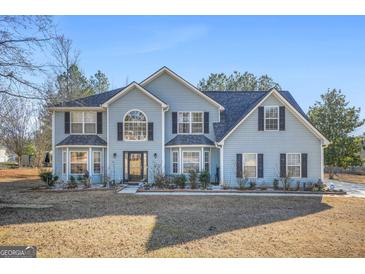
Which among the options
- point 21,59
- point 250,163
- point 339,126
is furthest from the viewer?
point 339,126

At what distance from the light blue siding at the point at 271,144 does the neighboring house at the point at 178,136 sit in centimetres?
5

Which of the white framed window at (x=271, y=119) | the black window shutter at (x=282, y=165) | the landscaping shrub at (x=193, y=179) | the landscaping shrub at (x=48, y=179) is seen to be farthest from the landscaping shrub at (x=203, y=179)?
the landscaping shrub at (x=48, y=179)

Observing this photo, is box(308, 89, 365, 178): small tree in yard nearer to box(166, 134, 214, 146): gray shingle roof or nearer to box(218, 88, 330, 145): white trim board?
box(218, 88, 330, 145): white trim board

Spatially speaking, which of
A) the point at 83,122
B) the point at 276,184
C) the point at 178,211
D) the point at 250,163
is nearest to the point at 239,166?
the point at 250,163

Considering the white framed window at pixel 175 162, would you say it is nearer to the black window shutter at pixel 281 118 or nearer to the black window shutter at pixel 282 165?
the black window shutter at pixel 282 165

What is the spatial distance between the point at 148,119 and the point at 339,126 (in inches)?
530

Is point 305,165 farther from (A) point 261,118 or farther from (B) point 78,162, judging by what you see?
(B) point 78,162

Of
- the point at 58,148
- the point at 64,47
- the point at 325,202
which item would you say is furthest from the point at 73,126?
the point at 325,202

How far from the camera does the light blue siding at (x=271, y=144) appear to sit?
15.7m

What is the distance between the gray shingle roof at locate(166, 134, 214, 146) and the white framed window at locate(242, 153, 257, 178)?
2.02m

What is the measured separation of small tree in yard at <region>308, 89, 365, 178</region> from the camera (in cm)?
2153

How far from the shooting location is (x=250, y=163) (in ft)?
52.1

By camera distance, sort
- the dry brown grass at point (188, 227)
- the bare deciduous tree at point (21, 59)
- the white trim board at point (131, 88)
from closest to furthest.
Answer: the dry brown grass at point (188, 227) < the bare deciduous tree at point (21, 59) < the white trim board at point (131, 88)

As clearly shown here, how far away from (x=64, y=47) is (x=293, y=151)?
37.7 ft
